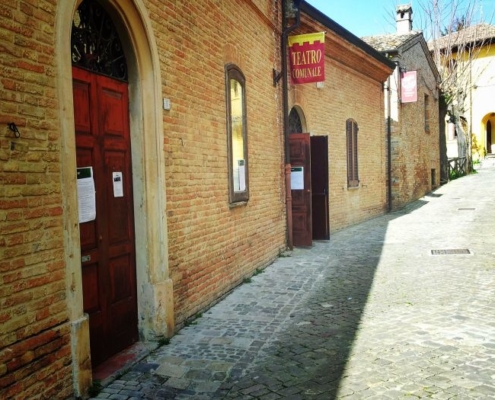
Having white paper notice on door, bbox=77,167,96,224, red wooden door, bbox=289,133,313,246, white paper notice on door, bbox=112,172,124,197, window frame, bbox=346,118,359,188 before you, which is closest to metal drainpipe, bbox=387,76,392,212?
window frame, bbox=346,118,359,188

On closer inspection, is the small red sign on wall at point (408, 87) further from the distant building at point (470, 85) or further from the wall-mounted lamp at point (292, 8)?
the distant building at point (470, 85)

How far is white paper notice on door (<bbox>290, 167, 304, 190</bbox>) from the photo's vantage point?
979 centimetres

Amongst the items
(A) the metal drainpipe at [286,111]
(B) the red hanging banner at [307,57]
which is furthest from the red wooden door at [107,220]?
(B) the red hanging banner at [307,57]

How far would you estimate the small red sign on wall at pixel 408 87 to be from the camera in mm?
17172

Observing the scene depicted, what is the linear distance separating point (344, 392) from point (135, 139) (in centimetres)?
297

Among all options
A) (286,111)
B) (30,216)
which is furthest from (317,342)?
(286,111)

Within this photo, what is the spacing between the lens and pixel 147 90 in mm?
4570

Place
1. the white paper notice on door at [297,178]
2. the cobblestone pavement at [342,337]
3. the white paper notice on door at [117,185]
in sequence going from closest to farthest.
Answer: the cobblestone pavement at [342,337] → the white paper notice on door at [117,185] → the white paper notice on door at [297,178]

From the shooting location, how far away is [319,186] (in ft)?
35.2

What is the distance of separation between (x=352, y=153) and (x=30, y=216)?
471 inches

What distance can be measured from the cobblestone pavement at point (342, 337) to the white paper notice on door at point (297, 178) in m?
1.81

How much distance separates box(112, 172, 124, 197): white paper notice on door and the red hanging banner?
641cm

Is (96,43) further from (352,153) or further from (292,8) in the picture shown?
(352,153)

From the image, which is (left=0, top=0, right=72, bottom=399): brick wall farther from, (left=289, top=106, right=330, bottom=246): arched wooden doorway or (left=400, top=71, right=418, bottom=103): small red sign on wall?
(left=400, top=71, right=418, bottom=103): small red sign on wall
